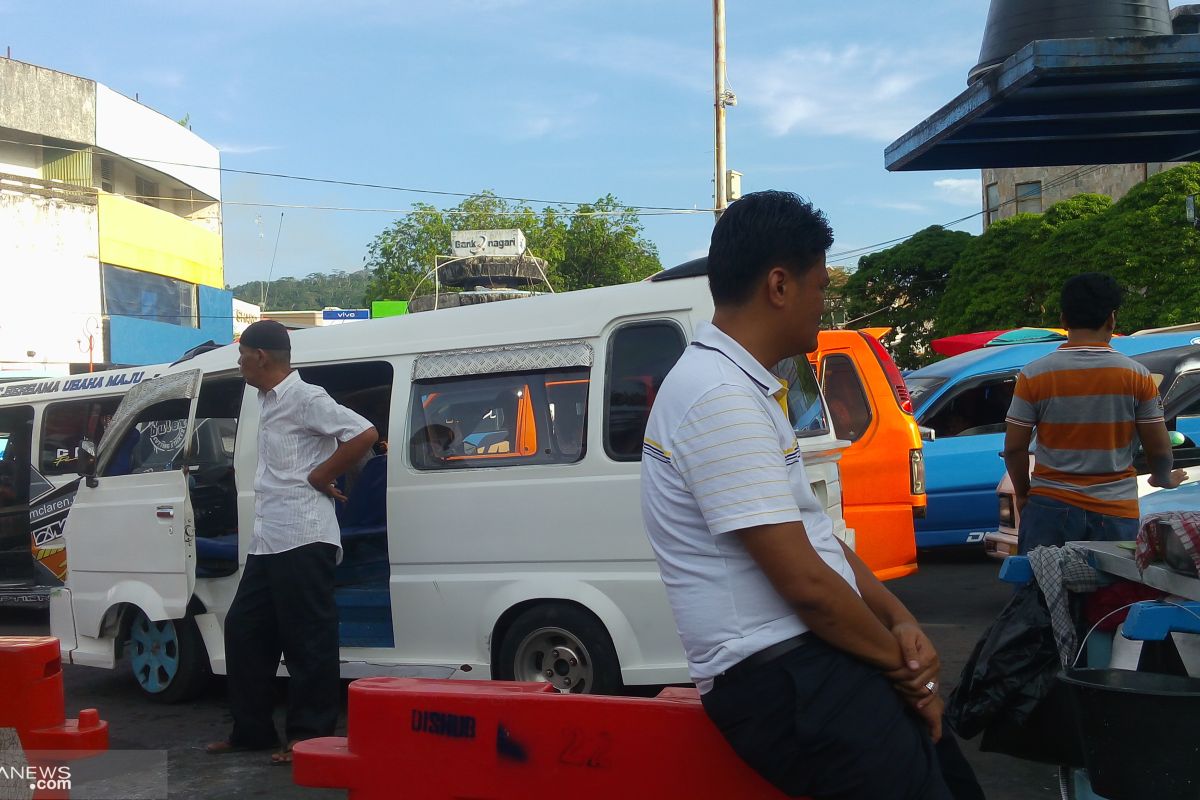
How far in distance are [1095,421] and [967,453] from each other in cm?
515

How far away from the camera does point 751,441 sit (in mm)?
1847

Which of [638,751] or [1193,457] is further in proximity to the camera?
[1193,457]

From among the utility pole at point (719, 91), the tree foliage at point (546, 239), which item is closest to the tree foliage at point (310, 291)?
the tree foliage at point (546, 239)

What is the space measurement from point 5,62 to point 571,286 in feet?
80.8

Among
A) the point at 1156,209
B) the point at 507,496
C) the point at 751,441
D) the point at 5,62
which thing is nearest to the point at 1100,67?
the point at 751,441

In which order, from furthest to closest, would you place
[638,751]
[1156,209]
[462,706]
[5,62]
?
[5,62] → [1156,209] → [462,706] → [638,751]

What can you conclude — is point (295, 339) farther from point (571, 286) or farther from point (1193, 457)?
point (571, 286)

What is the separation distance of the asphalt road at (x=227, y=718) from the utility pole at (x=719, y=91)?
1602 cm

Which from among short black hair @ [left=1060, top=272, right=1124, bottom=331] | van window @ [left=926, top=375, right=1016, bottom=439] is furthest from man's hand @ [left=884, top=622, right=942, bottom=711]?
van window @ [left=926, top=375, right=1016, bottom=439]

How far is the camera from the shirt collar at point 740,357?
196 cm

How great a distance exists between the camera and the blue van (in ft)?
30.2

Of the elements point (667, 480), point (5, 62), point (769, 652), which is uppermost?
point (5, 62)

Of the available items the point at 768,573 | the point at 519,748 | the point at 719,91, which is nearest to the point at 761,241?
the point at 768,573

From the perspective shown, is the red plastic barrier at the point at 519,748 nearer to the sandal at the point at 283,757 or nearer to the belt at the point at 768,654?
the belt at the point at 768,654
